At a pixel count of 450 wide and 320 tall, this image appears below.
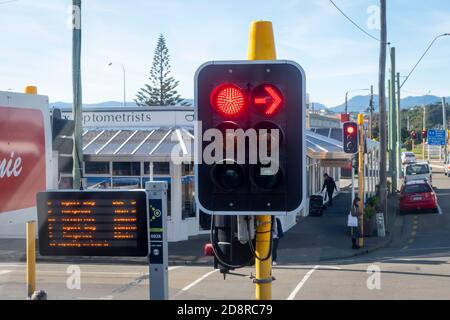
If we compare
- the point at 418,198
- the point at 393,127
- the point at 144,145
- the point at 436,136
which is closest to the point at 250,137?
the point at 144,145

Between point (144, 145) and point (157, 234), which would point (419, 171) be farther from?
point (157, 234)

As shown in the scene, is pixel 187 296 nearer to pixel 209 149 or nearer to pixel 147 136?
pixel 209 149

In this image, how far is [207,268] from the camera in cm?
1653

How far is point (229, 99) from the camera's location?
364 cm

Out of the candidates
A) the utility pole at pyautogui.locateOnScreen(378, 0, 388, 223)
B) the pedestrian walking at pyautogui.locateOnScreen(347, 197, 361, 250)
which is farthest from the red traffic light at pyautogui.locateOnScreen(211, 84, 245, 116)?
the utility pole at pyautogui.locateOnScreen(378, 0, 388, 223)

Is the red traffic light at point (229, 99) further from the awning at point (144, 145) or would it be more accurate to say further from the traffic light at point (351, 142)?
the awning at point (144, 145)

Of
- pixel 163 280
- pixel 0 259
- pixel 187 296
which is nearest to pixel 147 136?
pixel 0 259

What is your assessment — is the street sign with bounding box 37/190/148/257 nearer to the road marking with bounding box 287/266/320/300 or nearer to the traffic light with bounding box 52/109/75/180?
the traffic light with bounding box 52/109/75/180

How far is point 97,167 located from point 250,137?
65.0 feet

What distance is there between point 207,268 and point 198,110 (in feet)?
43.4

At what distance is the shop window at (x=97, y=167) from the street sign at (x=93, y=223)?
19.0 meters

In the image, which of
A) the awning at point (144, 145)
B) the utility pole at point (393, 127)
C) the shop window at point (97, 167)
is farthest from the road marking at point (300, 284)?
the utility pole at point (393, 127)

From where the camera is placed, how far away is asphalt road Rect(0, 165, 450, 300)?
12.3 m

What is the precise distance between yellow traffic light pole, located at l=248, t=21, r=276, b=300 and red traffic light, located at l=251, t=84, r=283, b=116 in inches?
7.3
